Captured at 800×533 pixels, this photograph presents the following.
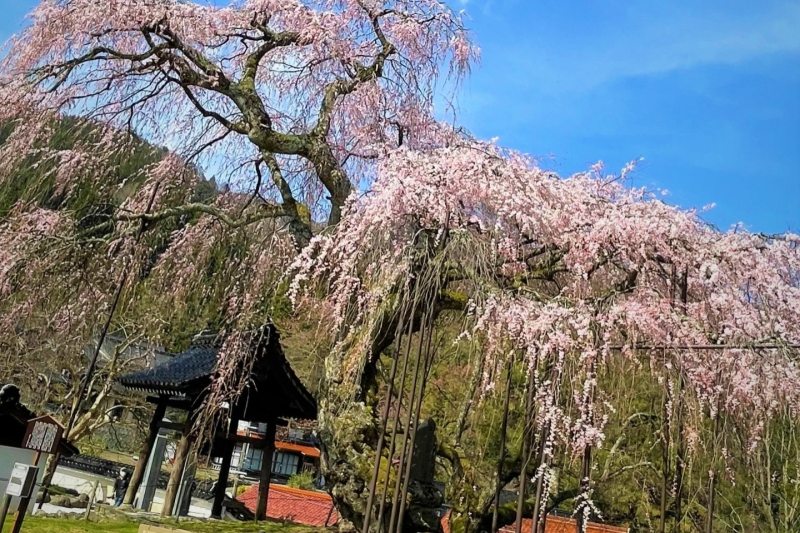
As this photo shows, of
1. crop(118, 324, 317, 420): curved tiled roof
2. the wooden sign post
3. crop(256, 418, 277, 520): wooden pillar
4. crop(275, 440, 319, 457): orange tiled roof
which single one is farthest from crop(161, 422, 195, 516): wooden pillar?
crop(275, 440, 319, 457): orange tiled roof

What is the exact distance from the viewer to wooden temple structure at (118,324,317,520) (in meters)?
8.30

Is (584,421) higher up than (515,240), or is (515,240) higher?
(515,240)

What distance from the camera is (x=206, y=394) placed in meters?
8.43

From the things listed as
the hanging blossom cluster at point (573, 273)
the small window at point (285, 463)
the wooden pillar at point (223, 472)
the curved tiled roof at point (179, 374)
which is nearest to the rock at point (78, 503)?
the wooden pillar at point (223, 472)

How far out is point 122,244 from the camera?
6211 millimetres

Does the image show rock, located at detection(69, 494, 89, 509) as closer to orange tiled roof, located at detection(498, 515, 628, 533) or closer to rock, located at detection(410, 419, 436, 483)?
orange tiled roof, located at detection(498, 515, 628, 533)

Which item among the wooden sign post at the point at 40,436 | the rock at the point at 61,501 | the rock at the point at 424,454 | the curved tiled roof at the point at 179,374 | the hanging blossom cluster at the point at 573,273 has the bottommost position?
the rock at the point at 61,501

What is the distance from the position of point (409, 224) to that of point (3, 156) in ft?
13.3

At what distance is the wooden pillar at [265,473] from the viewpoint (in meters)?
9.00

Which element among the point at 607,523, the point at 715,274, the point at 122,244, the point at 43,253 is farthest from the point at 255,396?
the point at 715,274

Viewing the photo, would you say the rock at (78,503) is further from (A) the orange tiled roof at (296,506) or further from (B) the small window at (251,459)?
(B) the small window at (251,459)

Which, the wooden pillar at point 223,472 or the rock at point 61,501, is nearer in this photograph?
the wooden pillar at point 223,472

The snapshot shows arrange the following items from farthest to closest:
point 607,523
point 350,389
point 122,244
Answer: point 607,523
point 122,244
point 350,389

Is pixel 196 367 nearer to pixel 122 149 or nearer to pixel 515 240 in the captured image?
pixel 122 149
